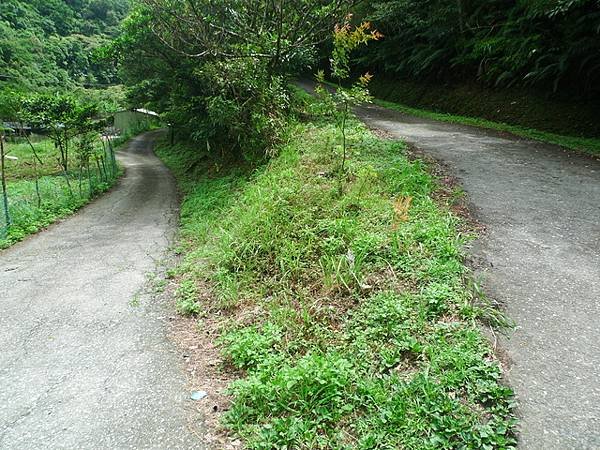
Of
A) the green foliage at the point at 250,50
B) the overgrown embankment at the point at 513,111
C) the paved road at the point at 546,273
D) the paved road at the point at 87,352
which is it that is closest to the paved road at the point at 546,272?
the paved road at the point at 546,273

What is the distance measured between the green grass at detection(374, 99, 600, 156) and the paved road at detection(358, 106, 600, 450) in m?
0.68

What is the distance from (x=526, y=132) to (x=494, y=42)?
362 cm

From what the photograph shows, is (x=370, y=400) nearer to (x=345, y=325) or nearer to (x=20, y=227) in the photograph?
(x=345, y=325)

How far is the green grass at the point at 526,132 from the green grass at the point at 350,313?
12.1 feet

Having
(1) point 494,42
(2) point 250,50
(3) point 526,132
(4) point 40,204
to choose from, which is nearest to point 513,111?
(3) point 526,132

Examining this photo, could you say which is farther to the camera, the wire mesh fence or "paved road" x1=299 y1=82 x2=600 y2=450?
the wire mesh fence

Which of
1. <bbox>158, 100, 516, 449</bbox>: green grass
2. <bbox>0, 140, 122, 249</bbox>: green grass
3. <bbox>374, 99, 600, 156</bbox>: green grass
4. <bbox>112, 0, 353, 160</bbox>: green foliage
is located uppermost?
<bbox>112, 0, 353, 160</bbox>: green foliage

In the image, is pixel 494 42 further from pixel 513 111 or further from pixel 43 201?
pixel 43 201

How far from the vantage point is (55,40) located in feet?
149

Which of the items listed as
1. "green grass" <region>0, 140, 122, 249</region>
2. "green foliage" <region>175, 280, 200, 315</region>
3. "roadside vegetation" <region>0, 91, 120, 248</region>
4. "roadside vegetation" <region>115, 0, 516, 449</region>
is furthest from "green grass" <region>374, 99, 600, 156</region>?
"green grass" <region>0, 140, 122, 249</region>

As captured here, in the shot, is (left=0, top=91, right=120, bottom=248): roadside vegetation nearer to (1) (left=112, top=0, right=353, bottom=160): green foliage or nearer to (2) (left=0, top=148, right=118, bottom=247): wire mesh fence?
(2) (left=0, top=148, right=118, bottom=247): wire mesh fence

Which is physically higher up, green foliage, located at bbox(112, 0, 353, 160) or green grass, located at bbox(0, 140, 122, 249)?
green foliage, located at bbox(112, 0, 353, 160)

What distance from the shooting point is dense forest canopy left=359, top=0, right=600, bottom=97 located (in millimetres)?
8680

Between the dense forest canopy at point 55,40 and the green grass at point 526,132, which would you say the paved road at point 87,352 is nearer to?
the green grass at point 526,132
